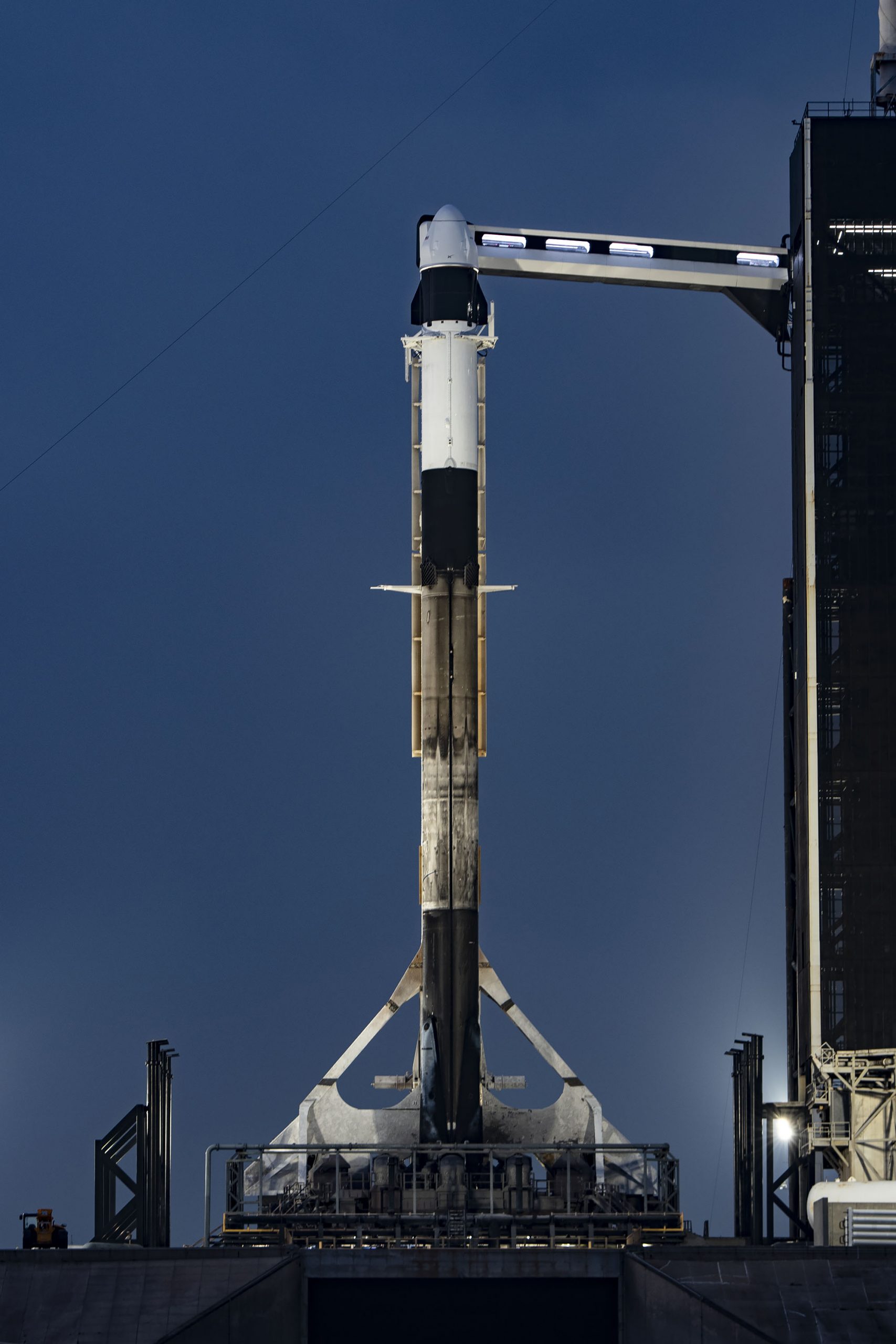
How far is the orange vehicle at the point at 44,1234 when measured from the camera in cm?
4219

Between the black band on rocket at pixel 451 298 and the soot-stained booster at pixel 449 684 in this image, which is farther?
the black band on rocket at pixel 451 298

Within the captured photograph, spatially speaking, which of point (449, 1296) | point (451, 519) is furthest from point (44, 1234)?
point (451, 519)

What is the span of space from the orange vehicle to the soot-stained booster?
8.33 m

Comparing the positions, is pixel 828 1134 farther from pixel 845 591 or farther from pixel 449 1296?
pixel 449 1296

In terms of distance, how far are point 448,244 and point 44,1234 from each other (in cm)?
2272

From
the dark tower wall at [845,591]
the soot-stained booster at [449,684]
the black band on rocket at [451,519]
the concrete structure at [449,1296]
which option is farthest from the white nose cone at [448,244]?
the concrete structure at [449,1296]

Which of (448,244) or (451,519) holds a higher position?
(448,244)

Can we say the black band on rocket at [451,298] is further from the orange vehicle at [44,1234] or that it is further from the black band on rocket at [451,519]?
the orange vehicle at [44,1234]

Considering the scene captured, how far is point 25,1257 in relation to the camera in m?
37.2

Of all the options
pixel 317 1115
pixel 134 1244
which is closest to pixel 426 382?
pixel 317 1115

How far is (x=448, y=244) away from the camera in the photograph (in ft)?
168

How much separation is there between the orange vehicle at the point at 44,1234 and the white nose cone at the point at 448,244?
71.6 ft

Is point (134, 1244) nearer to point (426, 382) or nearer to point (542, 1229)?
point (542, 1229)

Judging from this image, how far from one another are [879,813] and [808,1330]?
19.0 metres
